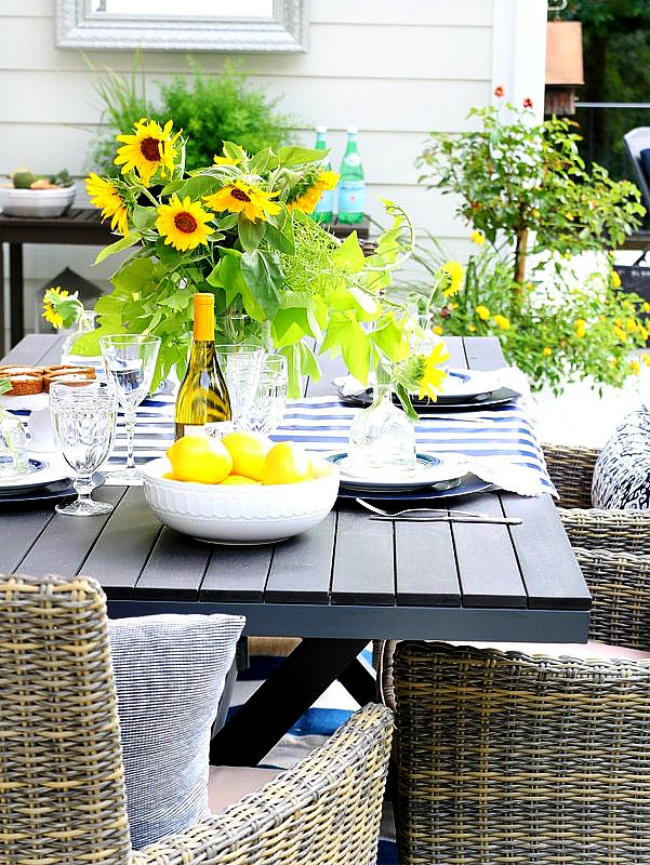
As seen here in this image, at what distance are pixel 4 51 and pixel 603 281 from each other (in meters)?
2.20

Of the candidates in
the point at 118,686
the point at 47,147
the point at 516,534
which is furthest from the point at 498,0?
the point at 118,686

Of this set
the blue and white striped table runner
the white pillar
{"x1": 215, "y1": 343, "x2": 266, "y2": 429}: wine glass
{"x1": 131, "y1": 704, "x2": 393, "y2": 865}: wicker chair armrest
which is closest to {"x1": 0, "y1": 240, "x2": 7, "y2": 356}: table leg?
the white pillar

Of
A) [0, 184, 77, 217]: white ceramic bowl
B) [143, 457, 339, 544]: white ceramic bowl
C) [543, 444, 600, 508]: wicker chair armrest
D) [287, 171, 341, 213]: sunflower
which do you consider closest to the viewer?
[143, 457, 339, 544]: white ceramic bowl

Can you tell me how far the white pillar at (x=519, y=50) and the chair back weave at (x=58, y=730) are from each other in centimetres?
364

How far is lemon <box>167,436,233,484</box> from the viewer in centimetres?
162

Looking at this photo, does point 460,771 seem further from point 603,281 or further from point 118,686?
point 603,281

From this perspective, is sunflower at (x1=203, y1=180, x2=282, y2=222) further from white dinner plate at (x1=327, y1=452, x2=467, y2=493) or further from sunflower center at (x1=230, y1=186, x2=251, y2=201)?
white dinner plate at (x1=327, y1=452, x2=467, y2=493)

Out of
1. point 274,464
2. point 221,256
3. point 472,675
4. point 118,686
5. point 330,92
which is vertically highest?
point 330,92

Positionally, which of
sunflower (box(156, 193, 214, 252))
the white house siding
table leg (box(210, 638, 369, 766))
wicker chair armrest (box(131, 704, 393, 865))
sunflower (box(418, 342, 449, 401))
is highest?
the white house siding

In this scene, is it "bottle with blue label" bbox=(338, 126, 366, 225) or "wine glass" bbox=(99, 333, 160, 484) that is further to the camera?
"bottle with blue label" bbox=(338, 126, 366, 225)

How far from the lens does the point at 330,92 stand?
4445mm

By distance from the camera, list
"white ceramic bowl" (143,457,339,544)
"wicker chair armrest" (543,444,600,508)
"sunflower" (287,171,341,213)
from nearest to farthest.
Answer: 1. "white ceramic bowl" (143,457,339,544)
2. "sunflower" (287,171,341,213)
3. "wicker chair armrest" (543,444,600,508)

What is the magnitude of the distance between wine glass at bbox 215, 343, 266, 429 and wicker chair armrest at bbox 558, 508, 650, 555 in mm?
621

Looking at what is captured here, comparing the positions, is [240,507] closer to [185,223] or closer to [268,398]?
[268,398]
